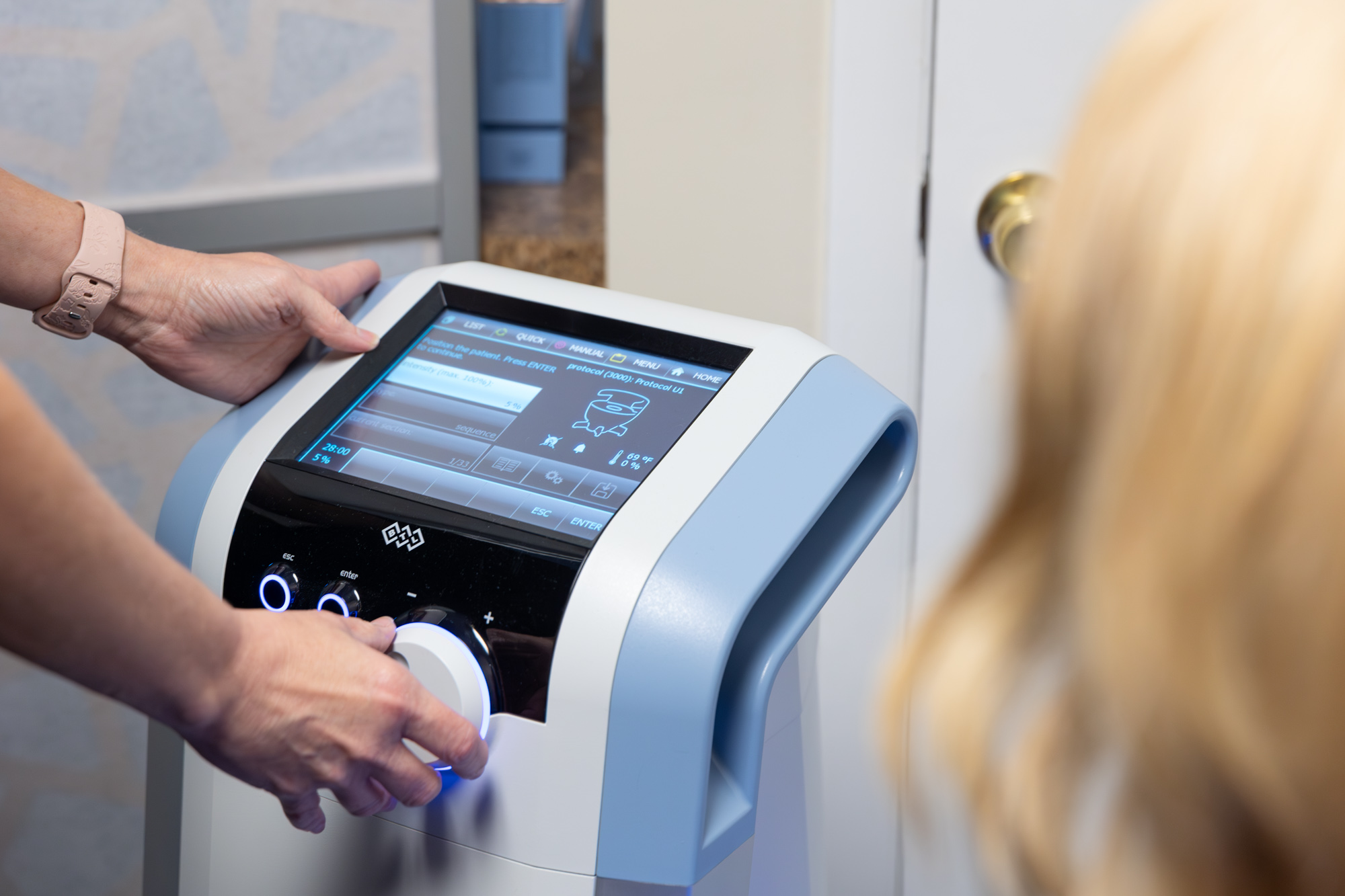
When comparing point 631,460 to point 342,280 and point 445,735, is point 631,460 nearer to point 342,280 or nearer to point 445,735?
point 445,735

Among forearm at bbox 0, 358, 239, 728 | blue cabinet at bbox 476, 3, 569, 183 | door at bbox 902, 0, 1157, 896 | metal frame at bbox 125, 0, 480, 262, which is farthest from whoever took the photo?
blue cabinet at bbox 476, 3, 569, 183

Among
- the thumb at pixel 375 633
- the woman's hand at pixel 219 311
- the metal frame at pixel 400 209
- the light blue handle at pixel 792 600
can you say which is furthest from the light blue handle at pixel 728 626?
the metal frame at pixel 400 209

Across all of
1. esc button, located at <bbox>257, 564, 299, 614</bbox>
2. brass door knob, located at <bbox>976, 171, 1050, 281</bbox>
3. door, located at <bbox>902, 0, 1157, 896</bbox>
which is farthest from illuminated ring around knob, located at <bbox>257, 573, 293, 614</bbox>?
brass door knob, located at <bbox>976, 171, 1050, 281</bbox>

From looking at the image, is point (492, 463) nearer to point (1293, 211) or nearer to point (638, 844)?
point (638, 844)

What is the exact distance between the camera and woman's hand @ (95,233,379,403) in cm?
77

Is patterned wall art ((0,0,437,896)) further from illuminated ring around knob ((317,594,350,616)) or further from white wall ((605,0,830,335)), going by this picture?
illuminated ring around knob ((317,594,350,616))

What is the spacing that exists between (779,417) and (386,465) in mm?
234

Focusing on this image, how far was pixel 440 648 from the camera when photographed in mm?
603

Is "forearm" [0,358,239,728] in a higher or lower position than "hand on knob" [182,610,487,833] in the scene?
higher

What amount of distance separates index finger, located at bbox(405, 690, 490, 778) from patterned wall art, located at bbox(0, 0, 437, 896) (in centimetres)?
78

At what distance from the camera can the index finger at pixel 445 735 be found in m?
0.57

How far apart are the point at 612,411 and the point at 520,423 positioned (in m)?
0.06

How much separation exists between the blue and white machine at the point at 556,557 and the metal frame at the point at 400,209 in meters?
0.49

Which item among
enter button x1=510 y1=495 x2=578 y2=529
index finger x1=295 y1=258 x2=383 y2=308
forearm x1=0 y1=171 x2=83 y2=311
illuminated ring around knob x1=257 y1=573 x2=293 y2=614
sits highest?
forearm x1=0 y1=171 x2=83 y2=311
